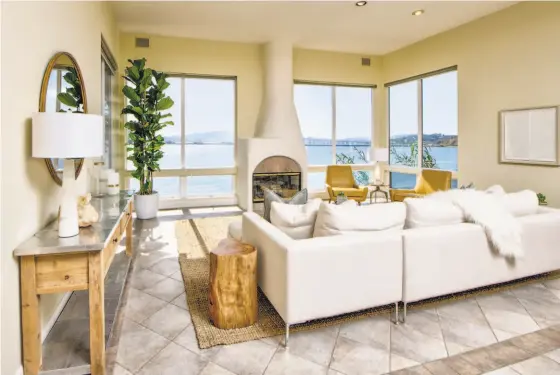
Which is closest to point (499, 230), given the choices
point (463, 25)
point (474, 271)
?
point (474, 271)

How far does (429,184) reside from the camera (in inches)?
226

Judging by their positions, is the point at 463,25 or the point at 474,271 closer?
the point at 474,271

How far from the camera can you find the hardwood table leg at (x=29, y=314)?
172cm

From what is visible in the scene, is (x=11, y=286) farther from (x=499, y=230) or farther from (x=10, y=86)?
(x=499, y=230)

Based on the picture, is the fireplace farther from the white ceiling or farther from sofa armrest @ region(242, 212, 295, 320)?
sofa armrest @ region(242, 212, 295, 320)

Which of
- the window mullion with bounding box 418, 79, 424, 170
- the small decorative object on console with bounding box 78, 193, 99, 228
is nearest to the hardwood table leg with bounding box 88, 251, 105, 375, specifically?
the small decorative object on console with bounding box 78, 193, 99, 228

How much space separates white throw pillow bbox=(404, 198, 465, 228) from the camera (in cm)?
256

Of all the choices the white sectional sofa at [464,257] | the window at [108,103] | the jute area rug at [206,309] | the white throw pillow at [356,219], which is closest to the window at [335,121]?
the window at [108,103]

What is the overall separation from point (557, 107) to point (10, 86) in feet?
18.0

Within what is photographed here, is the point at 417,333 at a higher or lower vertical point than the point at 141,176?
lower

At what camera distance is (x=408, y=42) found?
6.86 metres

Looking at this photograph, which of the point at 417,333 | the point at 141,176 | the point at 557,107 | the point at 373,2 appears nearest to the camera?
the point at 417,333

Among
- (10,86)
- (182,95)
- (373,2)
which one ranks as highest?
(373,2)

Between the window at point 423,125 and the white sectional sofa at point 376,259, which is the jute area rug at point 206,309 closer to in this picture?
the white sectional sofa at point 376,259
